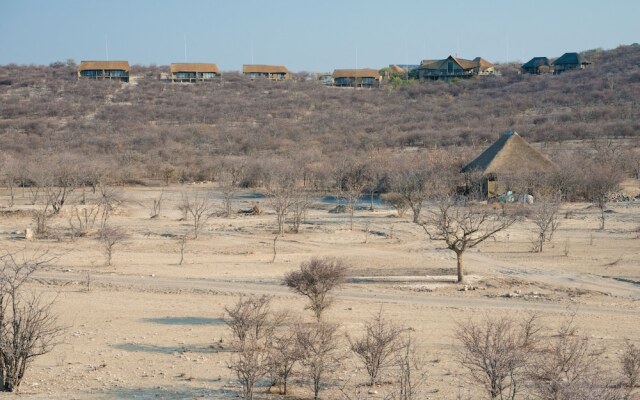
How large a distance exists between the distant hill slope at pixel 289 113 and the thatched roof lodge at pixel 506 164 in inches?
715

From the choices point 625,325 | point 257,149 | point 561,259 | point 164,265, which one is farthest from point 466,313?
point 257,149

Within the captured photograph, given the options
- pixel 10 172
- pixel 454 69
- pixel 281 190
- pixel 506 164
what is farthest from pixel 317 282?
pixel 454 69

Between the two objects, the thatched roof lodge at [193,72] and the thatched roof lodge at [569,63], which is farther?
the thatched roof lodge at [193,72]

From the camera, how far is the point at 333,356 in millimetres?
14172

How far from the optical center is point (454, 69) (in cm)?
10994

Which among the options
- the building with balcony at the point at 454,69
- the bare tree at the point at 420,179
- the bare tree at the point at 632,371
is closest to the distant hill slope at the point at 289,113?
the building with balcony at the point at 454,69

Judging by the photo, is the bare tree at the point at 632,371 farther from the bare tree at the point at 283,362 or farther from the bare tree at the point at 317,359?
the bare tree at the point at 283,362

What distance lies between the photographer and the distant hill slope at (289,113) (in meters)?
64.9

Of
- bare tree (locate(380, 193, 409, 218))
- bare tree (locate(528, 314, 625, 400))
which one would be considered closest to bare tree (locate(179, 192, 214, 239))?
bare tree (locate(380, 193, 409, 218))

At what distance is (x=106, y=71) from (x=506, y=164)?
79.3 metres

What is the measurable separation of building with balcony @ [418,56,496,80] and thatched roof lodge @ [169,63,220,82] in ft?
95.7

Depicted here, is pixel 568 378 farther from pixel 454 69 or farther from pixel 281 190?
pixel 454 69

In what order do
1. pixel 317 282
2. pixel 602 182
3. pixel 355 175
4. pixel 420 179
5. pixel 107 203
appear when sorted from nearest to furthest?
pixel 317 282
pixel 107 203
pixel 420 179
pixel 602 182
pixel 355 175

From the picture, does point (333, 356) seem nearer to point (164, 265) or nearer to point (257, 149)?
point (164, 265)
